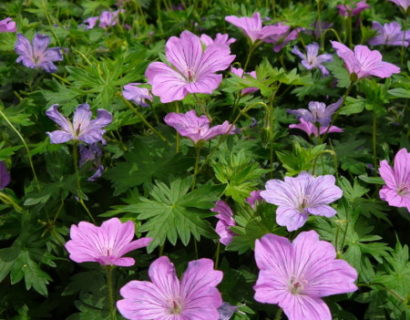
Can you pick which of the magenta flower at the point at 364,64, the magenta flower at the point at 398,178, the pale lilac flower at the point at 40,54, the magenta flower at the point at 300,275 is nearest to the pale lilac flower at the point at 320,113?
the magenta flower at the point at 364,64

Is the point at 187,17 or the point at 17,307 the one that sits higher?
the point at 187,17

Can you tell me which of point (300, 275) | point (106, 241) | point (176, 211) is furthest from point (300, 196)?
point (106, 241)

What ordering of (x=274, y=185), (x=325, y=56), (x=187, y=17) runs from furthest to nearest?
(x=187, y=17)
(x=325, y=56)
(x=274, y=185)

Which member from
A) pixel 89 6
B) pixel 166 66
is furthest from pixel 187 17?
pixel 166 66

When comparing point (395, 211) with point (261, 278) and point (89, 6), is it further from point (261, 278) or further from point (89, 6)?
point (89, 6)

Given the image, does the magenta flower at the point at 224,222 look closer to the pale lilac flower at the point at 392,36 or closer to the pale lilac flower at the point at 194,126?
the pale lilac flower at the point at 194,126

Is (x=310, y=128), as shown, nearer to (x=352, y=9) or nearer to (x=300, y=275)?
(x=300, y=275)

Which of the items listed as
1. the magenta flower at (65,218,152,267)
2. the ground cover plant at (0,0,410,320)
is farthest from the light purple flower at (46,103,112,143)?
the magenta flower at (65,218,152,267)
